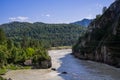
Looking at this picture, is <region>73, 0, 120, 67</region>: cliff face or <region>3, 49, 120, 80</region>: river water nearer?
<region>3, 49, 120, 80</region>: river water

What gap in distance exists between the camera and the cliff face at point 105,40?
4562 inches

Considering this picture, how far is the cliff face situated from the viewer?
116m

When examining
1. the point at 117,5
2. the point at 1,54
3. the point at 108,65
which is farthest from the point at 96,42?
the point at 1,54

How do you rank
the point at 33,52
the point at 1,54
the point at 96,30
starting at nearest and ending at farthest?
the point at 1,54 < the point at 33,52 < the point at 96,30

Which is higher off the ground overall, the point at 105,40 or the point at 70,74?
the point at 105,40

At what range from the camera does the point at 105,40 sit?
125188 mm

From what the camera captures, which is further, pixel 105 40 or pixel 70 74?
pixel 105 40

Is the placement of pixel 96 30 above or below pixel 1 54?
above

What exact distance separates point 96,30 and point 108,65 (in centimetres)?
4076

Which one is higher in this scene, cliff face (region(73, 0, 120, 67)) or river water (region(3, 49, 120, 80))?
cliff face (region(73, 0, 120, 67))

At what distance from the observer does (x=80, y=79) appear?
79250 millimetres

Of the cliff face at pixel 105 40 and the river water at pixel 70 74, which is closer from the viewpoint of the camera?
the river water at pixel 70 74

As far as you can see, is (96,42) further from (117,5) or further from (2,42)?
(2,42)

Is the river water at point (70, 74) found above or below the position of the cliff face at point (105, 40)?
below
